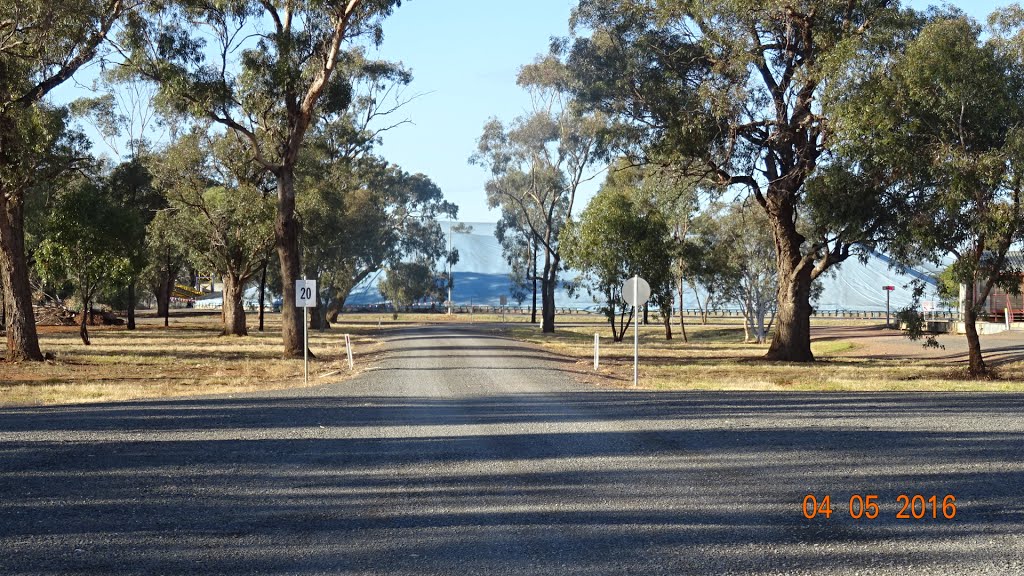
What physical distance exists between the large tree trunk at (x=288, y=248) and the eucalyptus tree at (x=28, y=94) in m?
6.81

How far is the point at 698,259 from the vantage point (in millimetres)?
53531

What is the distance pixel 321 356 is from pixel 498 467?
25.5m

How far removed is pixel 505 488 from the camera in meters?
8.59

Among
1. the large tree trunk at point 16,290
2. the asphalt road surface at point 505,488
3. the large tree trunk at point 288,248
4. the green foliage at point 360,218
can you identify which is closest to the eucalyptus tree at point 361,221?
the green foliage at point 360,218

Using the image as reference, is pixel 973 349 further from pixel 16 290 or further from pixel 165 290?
pixel 165 290

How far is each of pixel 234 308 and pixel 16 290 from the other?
2106 centimetres

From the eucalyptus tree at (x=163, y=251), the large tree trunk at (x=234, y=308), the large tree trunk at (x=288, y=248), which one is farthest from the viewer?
the large tree trunk at (x=234, y=308)

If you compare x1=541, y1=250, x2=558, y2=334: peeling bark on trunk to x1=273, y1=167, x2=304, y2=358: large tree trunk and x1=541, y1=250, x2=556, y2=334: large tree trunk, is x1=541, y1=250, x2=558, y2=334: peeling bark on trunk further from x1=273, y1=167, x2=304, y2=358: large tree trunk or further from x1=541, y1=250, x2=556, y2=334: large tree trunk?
x1=273, y1=167, x2=304, y2=358: large tree trunk

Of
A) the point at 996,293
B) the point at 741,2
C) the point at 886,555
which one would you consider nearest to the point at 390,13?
the point at 741,2

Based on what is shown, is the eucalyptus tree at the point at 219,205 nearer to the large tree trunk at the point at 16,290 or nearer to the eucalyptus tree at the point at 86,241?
the eucalyptus tree at the point at 86,241

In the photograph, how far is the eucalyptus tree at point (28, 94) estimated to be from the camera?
24.5 m

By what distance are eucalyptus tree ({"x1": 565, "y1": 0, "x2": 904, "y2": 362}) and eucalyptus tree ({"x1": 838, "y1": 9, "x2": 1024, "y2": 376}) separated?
5.25ft

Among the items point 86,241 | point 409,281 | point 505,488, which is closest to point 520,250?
point 409,281

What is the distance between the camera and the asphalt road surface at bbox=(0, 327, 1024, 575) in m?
6.46
